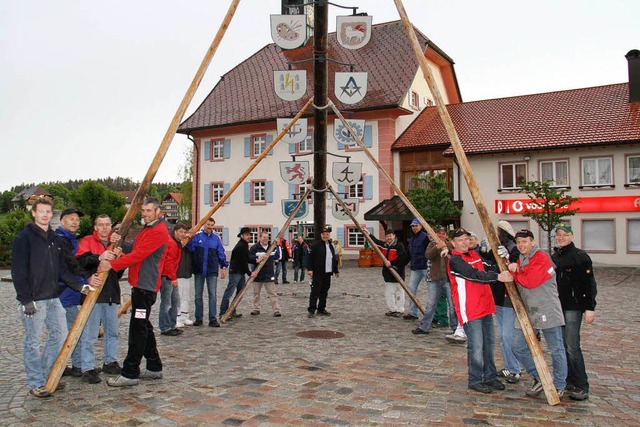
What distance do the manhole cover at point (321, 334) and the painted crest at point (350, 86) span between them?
480 centimetres

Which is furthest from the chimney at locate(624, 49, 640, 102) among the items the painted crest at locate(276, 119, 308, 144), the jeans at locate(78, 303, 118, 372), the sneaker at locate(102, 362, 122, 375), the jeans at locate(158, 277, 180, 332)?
the sneaker at locate(102, 362, 122, 375)

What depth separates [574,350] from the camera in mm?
5656

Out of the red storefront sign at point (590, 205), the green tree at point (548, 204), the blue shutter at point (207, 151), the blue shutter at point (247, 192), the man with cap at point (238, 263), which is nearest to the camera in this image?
the man with cap at point (238, 263)

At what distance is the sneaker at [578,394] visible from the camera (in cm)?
552

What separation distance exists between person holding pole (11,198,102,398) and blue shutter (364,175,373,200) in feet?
85.8

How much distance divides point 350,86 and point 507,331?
6.80 metres

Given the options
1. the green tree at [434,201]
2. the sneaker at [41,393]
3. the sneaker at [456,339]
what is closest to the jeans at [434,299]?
the sneaker at [456,339]

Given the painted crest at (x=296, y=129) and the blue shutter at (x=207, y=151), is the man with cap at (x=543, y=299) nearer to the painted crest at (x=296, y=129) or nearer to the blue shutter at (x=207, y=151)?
the painted crest at (x=296, y=129)

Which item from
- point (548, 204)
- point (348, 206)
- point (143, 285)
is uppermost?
point (548, 204)

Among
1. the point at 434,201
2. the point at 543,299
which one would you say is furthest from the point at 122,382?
the point at 434,201

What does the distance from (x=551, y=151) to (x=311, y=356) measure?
23412 millimetres

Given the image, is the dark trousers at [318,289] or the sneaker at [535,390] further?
the dark trousers at [318,289]

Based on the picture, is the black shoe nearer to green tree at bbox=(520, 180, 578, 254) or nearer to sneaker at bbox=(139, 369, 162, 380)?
sneaker at bbox=(139, 369, 162, 380)

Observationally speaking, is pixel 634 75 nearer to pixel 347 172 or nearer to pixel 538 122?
pixel 538 122
